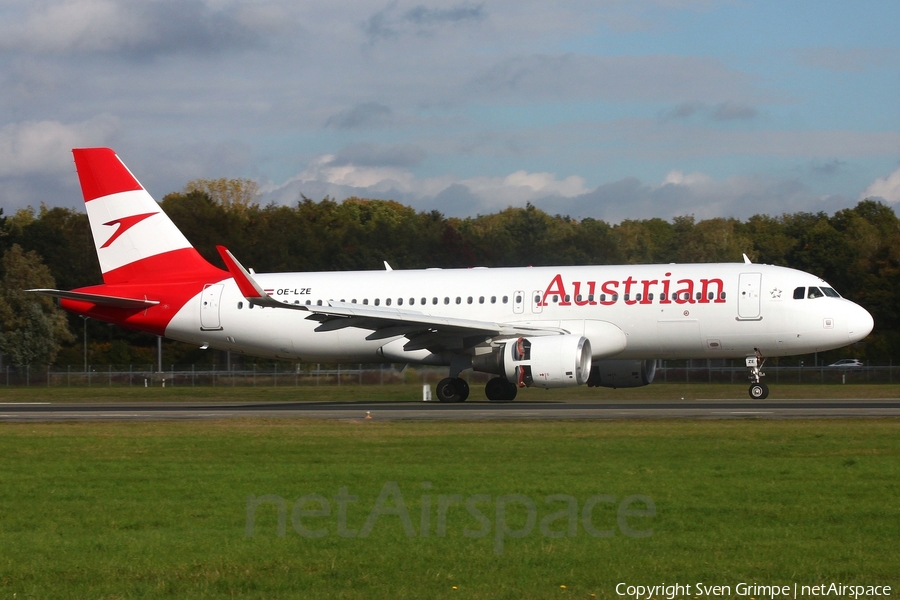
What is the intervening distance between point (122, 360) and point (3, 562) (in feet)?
182

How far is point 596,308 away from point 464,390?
167 inches

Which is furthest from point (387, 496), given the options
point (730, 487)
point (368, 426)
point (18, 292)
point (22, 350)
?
point (18, 292)

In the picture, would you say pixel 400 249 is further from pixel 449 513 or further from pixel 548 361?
pixel 449 513

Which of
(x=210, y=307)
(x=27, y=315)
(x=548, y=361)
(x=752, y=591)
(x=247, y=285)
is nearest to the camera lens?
(x=752, y=591)

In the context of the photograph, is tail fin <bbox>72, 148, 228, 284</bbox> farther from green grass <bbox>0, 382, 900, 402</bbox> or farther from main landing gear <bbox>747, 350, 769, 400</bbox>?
main landing gear <bbox>747, 350, 769, 400</bbox>

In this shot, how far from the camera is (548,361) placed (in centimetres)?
2781

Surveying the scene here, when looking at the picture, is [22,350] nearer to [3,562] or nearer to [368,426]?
[368,426]

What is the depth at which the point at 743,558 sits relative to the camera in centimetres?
844

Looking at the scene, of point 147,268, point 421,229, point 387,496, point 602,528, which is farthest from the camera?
point 421,229

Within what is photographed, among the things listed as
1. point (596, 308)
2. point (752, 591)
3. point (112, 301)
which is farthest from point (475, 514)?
point (112, 301)

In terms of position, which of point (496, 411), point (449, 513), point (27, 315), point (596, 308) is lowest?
point (449, 513)

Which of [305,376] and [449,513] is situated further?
[305,376]

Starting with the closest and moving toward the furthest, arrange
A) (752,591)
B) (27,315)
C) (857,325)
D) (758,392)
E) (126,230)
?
(752,591), (857,325), (758,392), (126,230), (27,315)

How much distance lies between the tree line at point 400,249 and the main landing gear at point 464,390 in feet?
95.5
